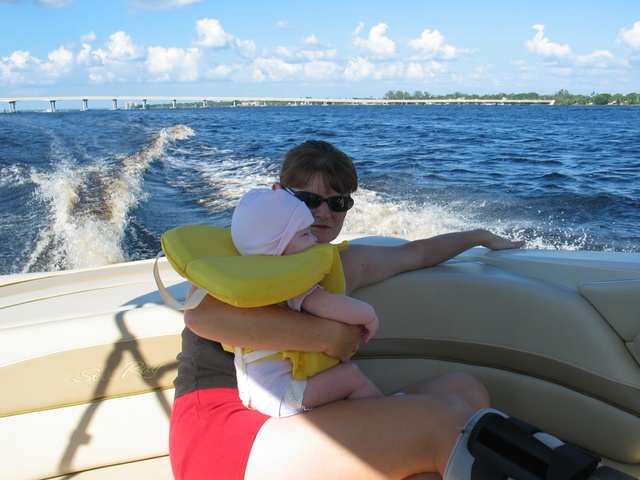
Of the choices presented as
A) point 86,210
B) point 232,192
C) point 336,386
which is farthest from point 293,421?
point 232,192

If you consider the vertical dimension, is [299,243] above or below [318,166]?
below

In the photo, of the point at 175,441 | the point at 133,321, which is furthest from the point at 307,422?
the point at 133,321

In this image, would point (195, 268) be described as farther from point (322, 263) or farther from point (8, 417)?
point (8, 417)

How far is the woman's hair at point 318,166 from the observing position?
175 centimetres

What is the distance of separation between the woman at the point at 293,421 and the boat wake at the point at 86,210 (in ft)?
12.5

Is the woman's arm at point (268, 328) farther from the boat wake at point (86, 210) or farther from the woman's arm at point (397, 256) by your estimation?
the boat wake at point (86, 210)

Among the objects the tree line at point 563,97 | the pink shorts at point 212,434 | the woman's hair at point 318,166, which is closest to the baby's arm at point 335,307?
the pink shorts at point 212,434

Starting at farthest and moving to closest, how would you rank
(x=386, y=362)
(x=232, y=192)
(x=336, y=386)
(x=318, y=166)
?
(x=232, y=192)
(x=386, y=362)
(x=318, y=166)
(x=336, y=386)

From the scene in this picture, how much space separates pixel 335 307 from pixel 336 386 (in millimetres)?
176

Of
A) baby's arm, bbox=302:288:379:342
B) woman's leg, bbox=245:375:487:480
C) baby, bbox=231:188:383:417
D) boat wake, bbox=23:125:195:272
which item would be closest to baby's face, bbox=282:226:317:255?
baby, bbox=231:188:383:417

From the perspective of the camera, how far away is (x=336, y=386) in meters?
1.33

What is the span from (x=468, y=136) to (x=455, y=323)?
16.3 metres

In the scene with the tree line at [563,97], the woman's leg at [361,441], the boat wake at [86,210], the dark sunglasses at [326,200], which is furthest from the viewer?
the tree line at [563,97]

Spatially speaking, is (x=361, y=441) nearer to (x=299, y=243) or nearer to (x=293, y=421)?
(x=293, y=421)
